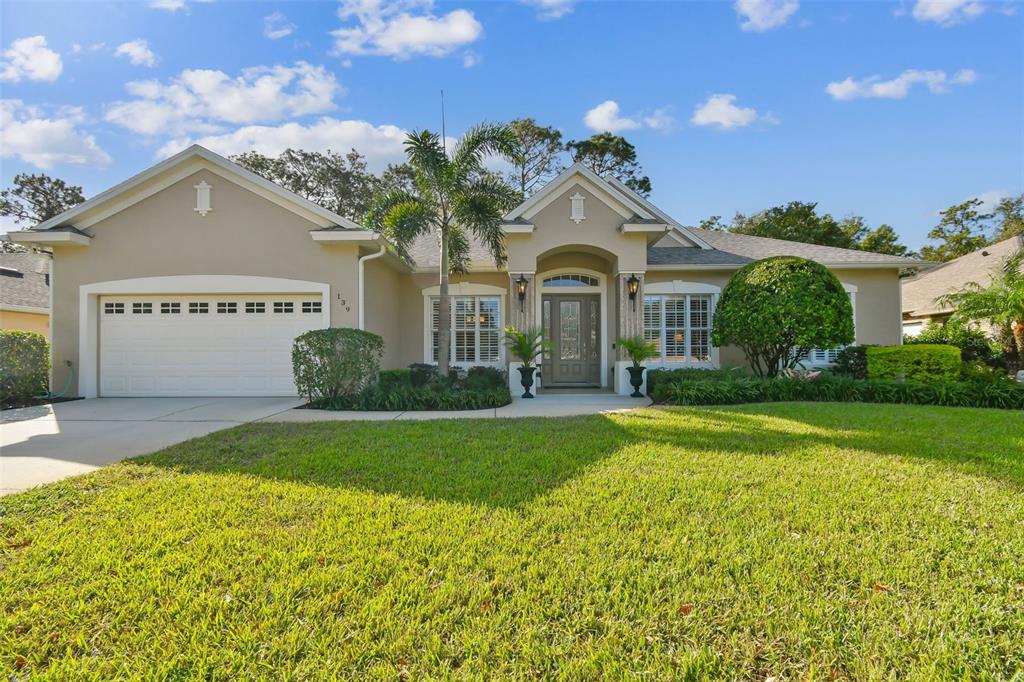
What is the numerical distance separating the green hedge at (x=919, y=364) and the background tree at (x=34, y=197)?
39468 millimetres

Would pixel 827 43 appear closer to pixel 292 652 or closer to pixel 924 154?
pixel 924 154

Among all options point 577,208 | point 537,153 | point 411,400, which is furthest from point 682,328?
point 537,153

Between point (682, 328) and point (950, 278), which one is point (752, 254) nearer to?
point (682, 328)

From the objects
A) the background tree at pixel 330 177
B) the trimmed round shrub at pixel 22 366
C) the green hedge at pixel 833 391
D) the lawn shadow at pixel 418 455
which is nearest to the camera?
the lawn shadow at pixel 418 455

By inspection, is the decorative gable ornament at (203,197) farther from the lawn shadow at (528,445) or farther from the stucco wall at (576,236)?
the stucco wall at (576,236)

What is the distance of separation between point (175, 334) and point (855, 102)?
1870cm

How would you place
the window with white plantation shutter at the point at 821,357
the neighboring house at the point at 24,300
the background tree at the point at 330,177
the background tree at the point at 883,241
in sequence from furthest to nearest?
the background tree at the point at 883,241
the background tree at the point at 330,177
the neighboring house at the point at 24,300
the window with white plantation shutter at the point at 821,357

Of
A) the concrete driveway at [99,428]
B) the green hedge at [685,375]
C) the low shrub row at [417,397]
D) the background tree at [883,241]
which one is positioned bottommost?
the concrete driveway at [99,428]

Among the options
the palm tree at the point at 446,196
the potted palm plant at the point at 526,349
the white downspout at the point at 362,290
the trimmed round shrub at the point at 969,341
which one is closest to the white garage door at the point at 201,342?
the white downspout at the point at 362,290

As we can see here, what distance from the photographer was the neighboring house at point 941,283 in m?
17.0

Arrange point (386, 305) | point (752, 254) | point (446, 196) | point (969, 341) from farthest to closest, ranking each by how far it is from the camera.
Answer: point (752, 254) < point (969, 341) < point (386, 305) < point (446, 196)

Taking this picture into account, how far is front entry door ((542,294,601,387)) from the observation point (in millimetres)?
12820

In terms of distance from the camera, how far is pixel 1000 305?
1168 cm

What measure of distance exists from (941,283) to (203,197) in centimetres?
2603
